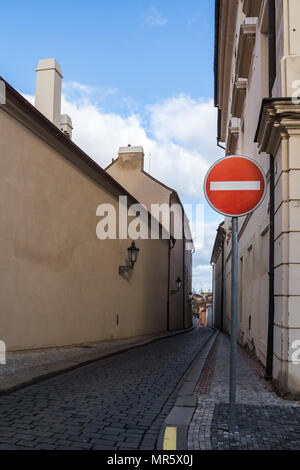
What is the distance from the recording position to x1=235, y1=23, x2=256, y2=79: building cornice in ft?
34.1

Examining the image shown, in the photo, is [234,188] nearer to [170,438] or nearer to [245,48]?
[170,438]

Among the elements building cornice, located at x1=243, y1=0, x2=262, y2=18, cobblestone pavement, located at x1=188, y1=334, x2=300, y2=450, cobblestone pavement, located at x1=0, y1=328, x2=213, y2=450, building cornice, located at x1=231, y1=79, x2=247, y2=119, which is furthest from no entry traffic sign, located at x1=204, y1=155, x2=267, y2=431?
building cornice, located at x1=231, y1=79, x2=247, y2=119

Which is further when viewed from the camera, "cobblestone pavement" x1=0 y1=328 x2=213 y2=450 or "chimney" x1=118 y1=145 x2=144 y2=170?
"chimney" x1=118 y1=145 x2=144 y2=170

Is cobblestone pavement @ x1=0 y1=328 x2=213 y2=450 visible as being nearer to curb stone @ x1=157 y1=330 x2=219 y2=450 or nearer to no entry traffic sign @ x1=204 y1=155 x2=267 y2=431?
curb stone @ x1=157 y1=330 x2=219 y2=450

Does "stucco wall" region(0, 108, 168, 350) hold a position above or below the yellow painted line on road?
above

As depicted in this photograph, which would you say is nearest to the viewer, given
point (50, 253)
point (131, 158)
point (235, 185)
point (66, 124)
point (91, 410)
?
point (235, 185)

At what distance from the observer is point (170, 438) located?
4051 millimetres

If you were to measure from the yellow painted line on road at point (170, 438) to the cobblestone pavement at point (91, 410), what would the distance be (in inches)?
4.3

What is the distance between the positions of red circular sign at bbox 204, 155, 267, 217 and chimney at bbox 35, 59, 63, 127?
11.2 metres

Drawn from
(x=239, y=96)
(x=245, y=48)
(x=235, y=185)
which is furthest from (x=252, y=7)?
(x=235, y=185)

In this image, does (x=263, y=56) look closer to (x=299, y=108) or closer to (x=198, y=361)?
(x=299, y=108)

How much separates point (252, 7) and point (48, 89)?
23.1 feet

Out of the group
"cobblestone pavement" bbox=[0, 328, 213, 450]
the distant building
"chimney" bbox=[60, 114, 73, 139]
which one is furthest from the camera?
"chimney" bbox=[60, 114, 73, 139]

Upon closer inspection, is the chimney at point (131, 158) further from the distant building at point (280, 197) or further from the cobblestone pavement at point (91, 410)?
the cobblestone pavement at point (91, 410)
